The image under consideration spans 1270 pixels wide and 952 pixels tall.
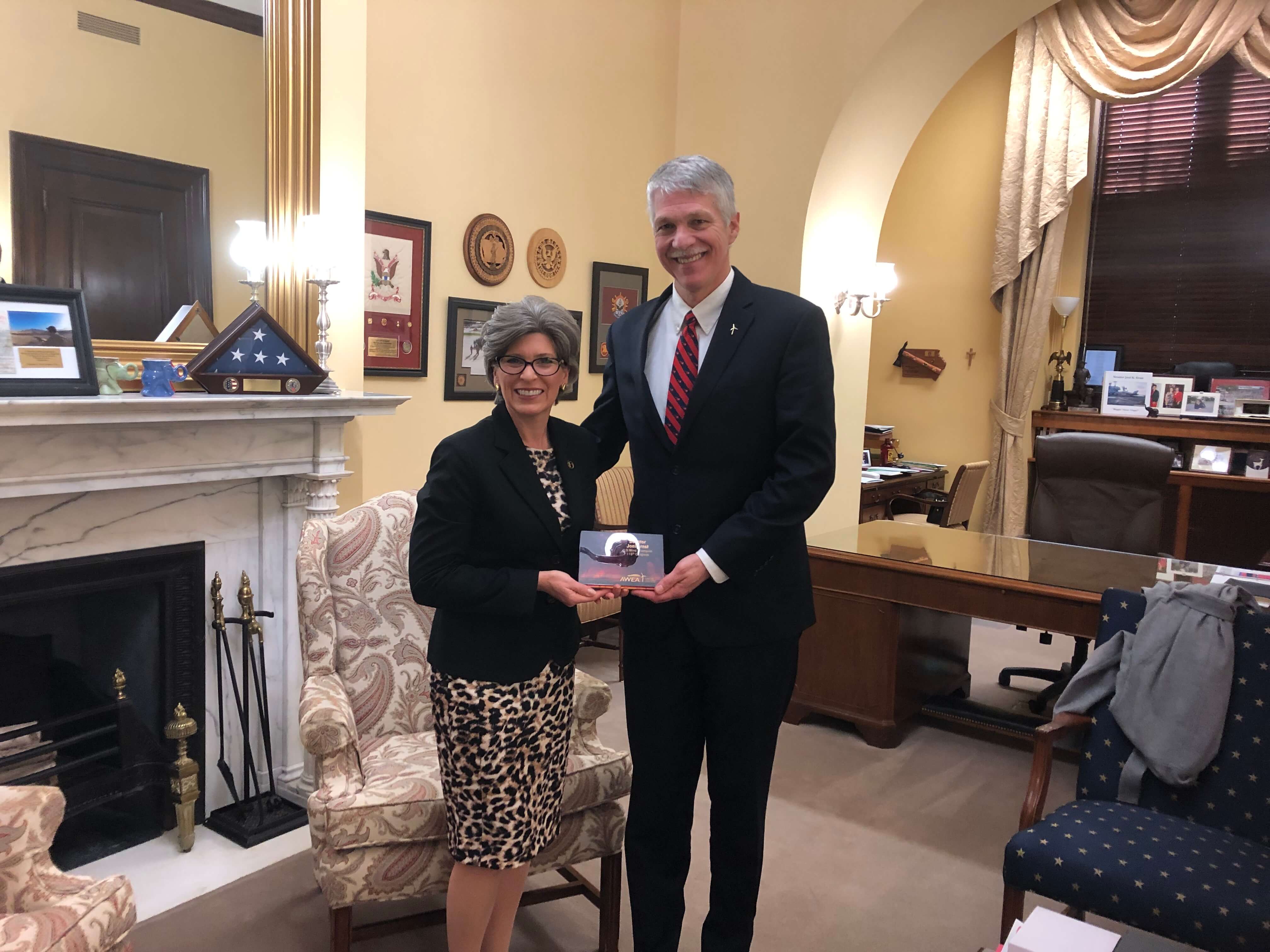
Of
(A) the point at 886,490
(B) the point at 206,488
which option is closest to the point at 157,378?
(B) the point at 206,488

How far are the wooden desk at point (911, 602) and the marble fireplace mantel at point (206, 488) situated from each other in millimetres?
1801

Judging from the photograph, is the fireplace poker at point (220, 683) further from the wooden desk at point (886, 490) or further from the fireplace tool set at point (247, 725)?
the wooden desk at point (886, 490)

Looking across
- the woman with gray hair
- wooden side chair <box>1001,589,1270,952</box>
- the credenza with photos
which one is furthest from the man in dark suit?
the credenza with photos

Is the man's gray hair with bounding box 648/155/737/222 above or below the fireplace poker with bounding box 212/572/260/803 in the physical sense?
above

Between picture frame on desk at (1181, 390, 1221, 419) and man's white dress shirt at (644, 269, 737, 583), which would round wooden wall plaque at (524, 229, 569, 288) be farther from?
picture frame on desk at (1181, 390, 1221, 419)

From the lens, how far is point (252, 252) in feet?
9.21

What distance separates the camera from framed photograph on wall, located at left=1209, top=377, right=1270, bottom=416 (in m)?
5.54

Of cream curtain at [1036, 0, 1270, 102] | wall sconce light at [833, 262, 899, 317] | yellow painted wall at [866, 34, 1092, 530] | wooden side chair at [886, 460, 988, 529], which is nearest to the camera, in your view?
wall sconce light at [833, 262, 899, 317]

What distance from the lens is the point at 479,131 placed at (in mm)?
3912

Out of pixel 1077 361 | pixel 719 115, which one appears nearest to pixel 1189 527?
pixel 1077 361

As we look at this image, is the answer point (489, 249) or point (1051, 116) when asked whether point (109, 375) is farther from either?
point (1051, 116)

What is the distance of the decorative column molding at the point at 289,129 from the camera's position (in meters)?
2.85

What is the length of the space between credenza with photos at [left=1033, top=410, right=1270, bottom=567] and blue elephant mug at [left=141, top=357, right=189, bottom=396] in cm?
517

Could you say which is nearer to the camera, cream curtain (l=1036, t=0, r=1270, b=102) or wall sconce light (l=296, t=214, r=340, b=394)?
wall sconce light (l=296, t=214, r=340, b=394)
